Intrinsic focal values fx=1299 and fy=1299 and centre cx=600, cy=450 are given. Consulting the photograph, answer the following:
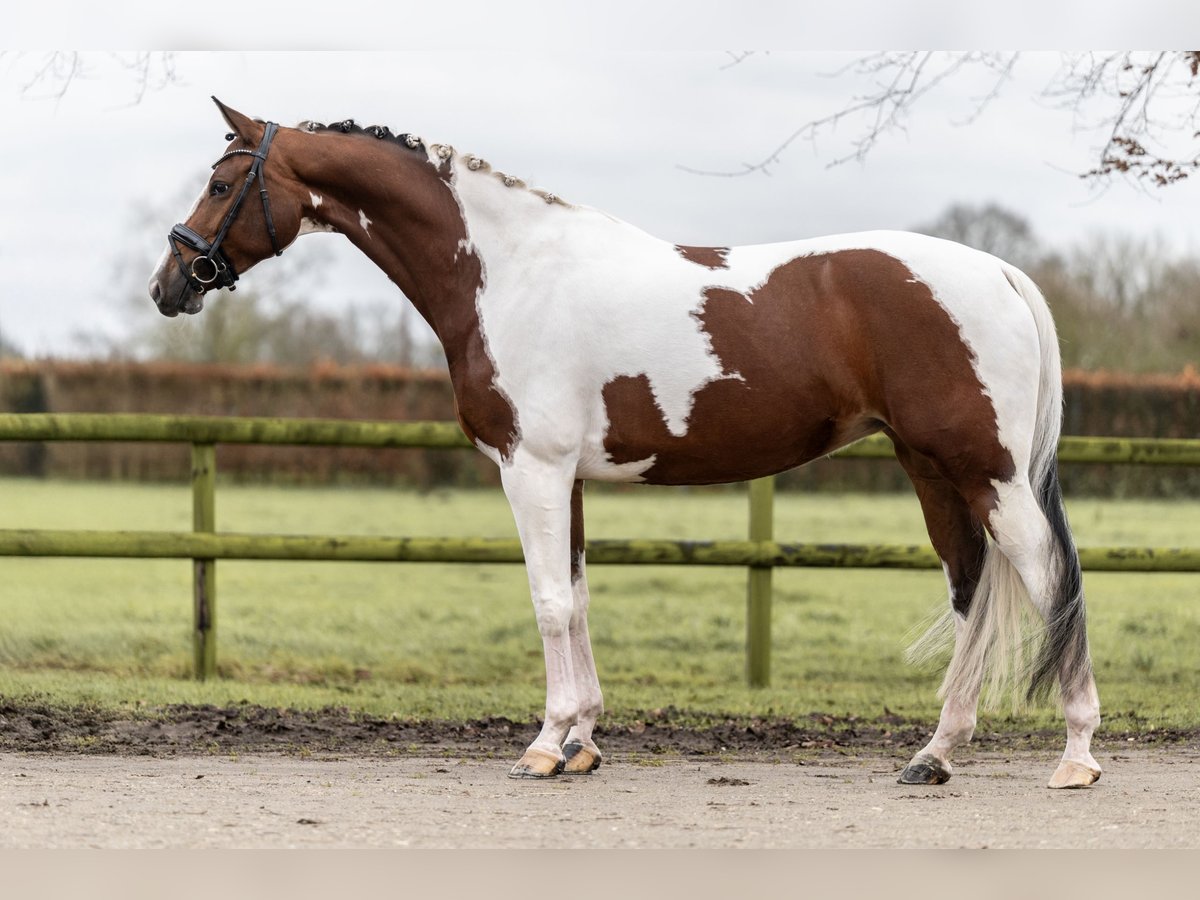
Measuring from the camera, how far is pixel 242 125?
4.53 m

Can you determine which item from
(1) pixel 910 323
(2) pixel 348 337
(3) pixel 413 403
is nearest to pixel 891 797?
(1) pixel 910 323

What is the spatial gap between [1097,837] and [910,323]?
A: 166cm

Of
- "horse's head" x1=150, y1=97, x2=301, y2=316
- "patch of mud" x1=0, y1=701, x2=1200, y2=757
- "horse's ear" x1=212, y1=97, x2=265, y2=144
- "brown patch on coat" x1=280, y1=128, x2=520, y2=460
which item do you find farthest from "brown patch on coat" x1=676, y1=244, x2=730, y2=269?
"patch of mud" x1=0, y1=701, x2=1200, y2=757

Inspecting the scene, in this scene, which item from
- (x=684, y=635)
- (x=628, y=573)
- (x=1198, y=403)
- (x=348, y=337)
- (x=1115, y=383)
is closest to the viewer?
(x=684, y=635)

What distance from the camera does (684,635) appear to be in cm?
957

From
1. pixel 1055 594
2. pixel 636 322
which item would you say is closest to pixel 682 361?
pixel 636 322

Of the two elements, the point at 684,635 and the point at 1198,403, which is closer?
the point at 684,635

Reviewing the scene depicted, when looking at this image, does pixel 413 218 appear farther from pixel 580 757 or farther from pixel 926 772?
pixel 926 772

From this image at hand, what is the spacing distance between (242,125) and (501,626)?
20.4 feet

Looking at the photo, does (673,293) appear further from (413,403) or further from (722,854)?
(413,403)

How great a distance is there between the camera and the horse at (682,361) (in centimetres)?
422

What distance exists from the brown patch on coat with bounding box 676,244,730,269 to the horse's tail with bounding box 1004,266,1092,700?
0.95m

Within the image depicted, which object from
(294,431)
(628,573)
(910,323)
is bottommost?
(628,573)

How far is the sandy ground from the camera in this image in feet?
11.2
